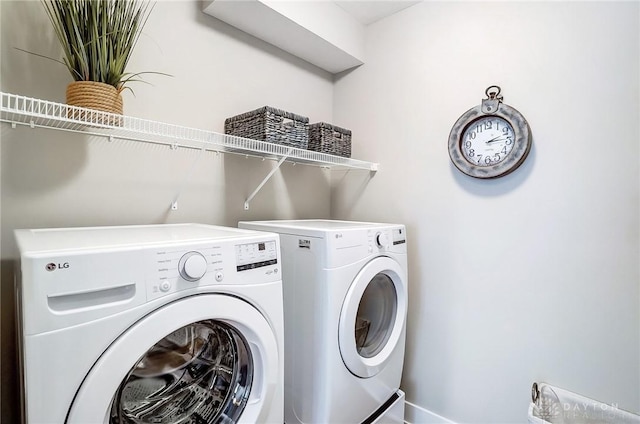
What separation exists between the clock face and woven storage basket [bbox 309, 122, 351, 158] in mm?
633

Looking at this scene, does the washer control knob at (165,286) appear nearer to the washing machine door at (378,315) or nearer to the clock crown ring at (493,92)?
the washing machine door at (378,315)

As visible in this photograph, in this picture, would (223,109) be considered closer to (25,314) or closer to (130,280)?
(130,280)

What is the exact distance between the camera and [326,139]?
1795 millimetres

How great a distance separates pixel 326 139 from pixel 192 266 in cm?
114

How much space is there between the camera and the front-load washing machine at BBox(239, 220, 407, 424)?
1.31 metres

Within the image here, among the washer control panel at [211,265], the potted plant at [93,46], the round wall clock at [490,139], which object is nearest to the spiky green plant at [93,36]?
the potted plant at [93,46]

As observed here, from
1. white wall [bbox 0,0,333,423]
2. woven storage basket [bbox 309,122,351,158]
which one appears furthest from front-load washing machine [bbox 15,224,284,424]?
woven storage basket [bbox 309,122,351,158]

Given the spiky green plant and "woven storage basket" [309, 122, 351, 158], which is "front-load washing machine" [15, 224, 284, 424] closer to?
the spiky green plant

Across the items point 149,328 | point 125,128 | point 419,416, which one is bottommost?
point 419,416

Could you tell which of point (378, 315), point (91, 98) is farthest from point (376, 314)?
point (91, 98)

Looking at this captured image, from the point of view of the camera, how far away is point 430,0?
1837 mm

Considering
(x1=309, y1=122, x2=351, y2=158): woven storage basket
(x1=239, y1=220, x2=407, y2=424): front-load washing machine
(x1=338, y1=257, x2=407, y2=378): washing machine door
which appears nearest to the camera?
(x1=239, y1=220, x2=407, y2=424): front-load washing machine

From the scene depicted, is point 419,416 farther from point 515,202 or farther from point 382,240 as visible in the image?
point 515,202

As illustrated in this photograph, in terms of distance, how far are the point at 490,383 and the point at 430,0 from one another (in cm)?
204
